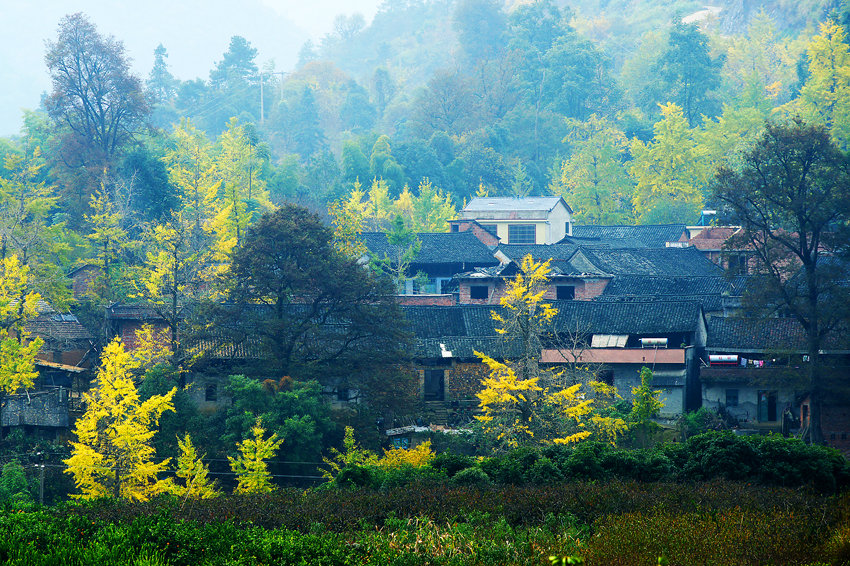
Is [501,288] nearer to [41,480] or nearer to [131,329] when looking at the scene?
[131,329]

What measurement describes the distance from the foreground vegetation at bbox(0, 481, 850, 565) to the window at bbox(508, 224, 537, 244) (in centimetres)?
3761

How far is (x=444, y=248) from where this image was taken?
46.3 metres

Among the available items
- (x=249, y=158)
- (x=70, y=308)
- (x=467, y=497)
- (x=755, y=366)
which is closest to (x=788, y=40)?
(x=249, y=158)

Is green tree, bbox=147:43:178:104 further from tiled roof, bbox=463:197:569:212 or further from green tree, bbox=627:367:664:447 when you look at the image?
green tree, bbox=627:367:664:447

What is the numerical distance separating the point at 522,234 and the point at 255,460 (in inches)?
1239

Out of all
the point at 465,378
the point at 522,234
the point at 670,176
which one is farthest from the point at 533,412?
the point at 670,176

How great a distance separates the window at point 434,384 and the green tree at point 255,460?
8.35m

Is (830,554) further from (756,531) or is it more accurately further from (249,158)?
(249,158)

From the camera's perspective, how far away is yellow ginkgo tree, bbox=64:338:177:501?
82.3 feet

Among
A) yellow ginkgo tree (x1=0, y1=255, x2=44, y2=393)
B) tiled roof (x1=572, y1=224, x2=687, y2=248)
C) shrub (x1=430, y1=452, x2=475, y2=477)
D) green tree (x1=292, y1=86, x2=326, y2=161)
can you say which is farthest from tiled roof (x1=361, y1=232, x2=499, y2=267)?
green tree (x1=292, y1=86, x2=326, y2=161)

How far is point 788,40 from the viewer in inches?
3499

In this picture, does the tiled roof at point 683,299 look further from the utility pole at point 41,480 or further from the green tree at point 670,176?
the utility pole at point 41,480

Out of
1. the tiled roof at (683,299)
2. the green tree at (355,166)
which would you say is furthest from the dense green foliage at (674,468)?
the green tree at (355,166)

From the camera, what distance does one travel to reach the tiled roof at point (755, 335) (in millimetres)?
33312
